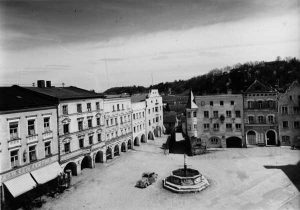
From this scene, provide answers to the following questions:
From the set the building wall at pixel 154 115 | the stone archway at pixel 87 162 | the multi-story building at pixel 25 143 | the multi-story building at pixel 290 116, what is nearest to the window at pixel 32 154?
the multi-story building at pixel 25 143

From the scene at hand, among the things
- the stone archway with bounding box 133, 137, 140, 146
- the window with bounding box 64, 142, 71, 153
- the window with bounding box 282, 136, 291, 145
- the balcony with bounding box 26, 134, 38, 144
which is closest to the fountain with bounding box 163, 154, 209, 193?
the window with bounding box 64, 142, 71, 153

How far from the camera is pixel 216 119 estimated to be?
54.2m

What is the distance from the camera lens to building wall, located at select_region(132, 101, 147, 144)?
58.5m

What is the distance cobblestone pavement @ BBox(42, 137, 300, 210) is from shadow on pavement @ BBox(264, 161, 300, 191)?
0.12 metres

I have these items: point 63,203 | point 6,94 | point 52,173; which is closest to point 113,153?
point 52,173

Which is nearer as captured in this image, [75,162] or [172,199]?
[172,199]

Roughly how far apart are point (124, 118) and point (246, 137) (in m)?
26.1

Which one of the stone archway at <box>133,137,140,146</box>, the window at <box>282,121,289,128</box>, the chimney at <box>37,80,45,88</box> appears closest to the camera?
the chimney at <box>37,80,45,88</box>

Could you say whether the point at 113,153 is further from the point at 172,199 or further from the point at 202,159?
the point at 172,199

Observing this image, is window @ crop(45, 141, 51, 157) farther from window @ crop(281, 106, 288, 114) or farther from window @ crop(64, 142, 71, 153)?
window @ crop(281, 106, 288, 114)

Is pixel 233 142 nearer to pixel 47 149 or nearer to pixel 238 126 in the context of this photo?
pixel 238 126

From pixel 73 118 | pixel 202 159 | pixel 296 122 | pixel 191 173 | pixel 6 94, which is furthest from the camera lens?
pixel 296 122

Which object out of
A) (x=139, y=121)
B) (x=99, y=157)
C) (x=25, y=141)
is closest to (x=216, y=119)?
(x=139, y=121)

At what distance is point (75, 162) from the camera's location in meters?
38.9
